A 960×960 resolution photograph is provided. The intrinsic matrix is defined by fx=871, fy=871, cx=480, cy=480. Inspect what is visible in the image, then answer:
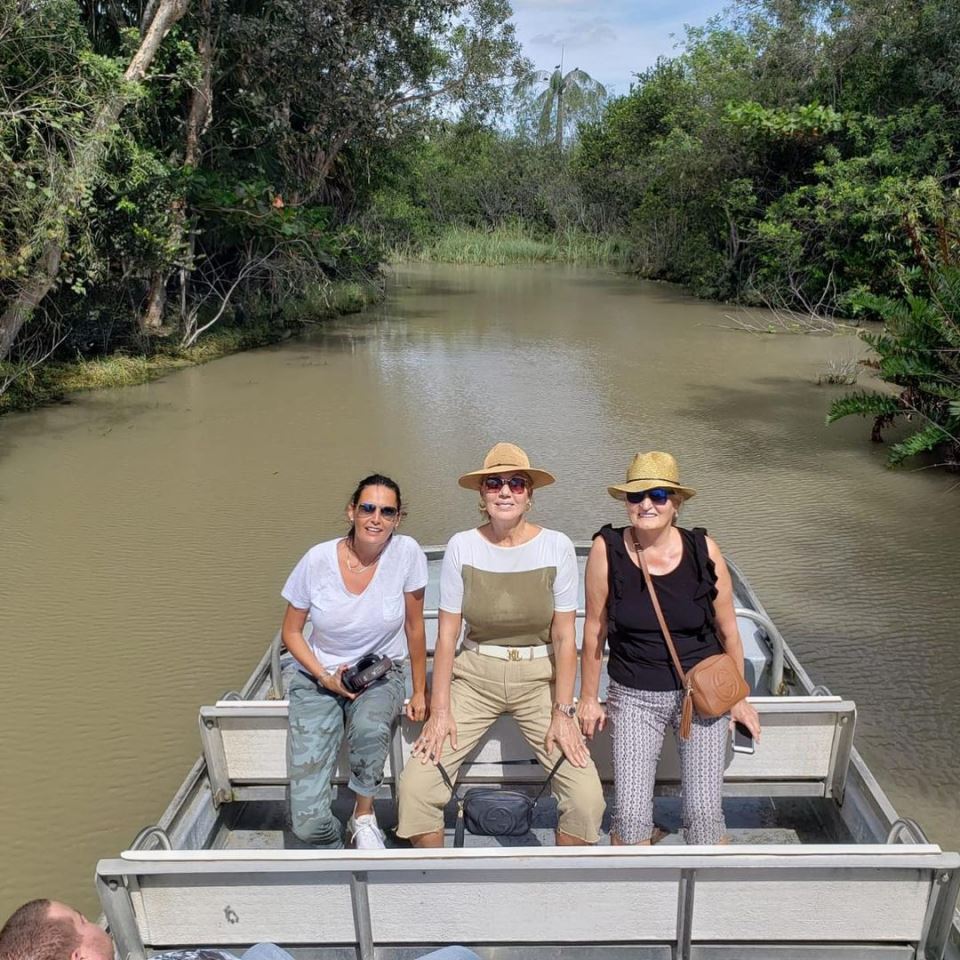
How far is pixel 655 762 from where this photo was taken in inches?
122

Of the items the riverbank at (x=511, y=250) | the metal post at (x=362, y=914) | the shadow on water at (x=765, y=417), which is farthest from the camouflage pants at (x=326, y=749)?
the riverbank at (x=511, y=250)

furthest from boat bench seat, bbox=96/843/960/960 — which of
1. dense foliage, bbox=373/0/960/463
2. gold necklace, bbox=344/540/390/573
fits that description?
dense foliage, bbox=373/0/960/463

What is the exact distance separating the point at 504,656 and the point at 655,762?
66cm

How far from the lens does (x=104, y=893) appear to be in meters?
2.31

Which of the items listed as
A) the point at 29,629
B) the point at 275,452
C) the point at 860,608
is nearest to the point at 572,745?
the point at 860,608

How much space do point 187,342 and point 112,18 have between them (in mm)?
5159

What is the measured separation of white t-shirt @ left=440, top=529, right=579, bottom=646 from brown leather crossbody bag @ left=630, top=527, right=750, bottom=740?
0.37 m

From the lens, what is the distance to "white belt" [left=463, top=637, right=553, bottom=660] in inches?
130

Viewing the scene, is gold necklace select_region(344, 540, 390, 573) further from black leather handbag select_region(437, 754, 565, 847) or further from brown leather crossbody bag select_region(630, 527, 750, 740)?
brown leather crossbody bag select_region(630, 527, 750, 740)

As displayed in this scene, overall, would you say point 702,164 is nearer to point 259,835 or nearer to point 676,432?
point 676,432

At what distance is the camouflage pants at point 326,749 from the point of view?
10.4 ft

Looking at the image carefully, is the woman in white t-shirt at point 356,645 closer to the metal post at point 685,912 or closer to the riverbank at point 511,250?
the metal post at point 685,912

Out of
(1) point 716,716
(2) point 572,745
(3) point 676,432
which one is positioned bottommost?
(3) point 676,432

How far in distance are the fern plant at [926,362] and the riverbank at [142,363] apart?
1025cm
